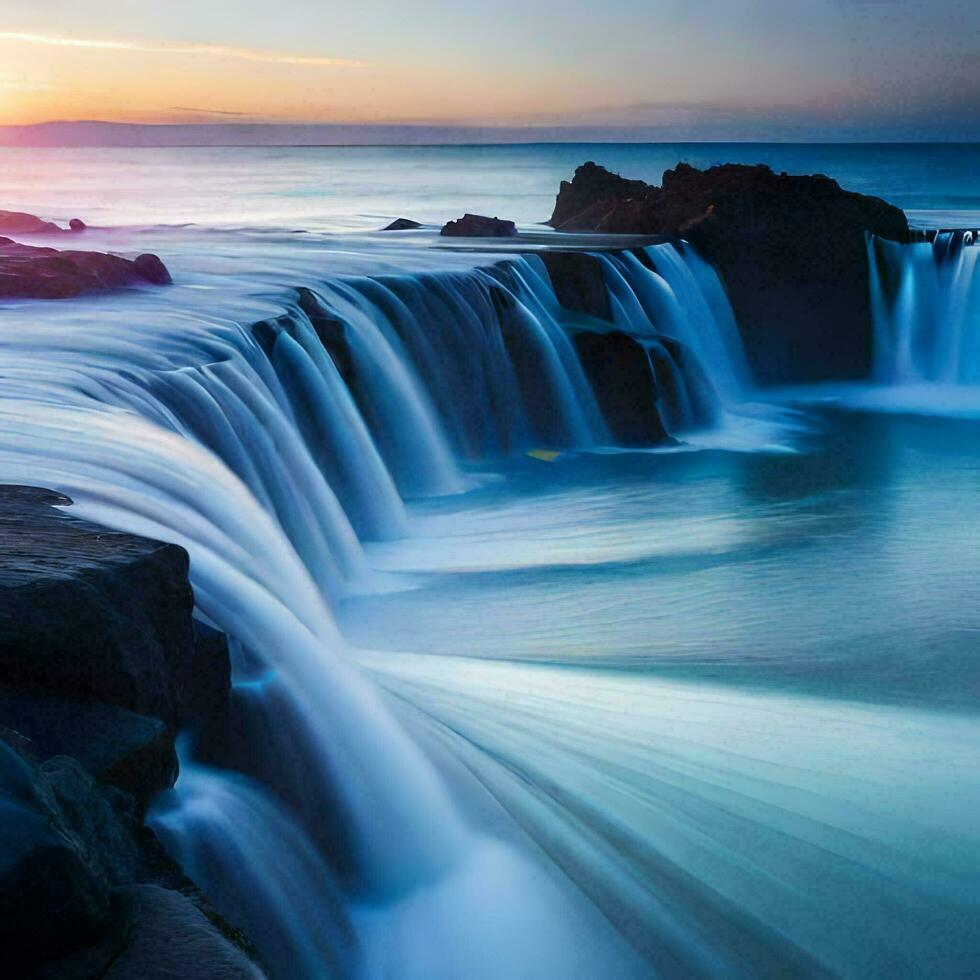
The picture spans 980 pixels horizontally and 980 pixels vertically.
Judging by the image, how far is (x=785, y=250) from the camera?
16859mm

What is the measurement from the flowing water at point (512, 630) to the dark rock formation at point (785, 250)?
11.4ft

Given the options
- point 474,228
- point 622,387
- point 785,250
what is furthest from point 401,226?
point 622,387

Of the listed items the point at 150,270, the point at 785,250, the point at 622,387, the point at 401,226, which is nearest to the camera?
the point at 150,270

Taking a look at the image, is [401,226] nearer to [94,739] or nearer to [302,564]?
[302,564]

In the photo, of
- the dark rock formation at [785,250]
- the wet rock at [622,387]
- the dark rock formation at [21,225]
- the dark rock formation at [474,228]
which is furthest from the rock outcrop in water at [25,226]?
the wet rock at [622,387]

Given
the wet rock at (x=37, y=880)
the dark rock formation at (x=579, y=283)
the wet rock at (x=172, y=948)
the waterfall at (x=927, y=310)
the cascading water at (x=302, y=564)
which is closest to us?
the wet rock at (x=37, y=880)

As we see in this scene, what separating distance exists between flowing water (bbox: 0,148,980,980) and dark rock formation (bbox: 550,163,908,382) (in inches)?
136

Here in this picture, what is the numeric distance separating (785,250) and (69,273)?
9.64 m

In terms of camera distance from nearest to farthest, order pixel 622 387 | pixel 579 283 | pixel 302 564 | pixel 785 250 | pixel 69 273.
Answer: pixel 302 564 → pixel 69 273 → pixel 622 387 → pixel 579 283 → pixel 785 250

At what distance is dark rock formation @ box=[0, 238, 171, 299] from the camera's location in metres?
9.70

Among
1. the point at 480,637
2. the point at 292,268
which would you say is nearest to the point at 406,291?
the point at 292,268

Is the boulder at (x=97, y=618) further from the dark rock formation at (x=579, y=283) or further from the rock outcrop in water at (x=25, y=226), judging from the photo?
the rock outcrop in water at (x=25, y=226)

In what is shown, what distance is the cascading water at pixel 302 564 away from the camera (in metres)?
3.58

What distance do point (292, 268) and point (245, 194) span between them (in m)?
36.9
